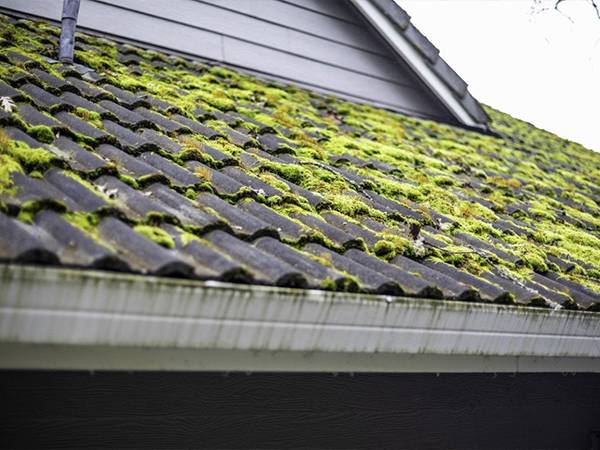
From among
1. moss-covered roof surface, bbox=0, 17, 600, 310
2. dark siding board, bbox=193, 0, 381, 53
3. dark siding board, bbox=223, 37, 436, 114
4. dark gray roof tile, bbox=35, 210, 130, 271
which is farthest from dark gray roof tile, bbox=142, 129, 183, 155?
dark siding board, bbox=193, 0, 381, 53

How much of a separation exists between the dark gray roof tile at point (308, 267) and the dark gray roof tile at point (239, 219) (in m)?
Answer: 0.04

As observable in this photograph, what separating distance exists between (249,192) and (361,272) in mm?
770

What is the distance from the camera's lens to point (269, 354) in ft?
7.47

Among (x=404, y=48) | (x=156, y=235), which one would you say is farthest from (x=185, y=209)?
(x=404, y=48)

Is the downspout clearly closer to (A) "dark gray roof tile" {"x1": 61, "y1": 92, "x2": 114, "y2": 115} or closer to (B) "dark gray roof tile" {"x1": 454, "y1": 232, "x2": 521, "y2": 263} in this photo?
(A) "dark gray roof tile" {"x1": 61, "y1": 92, "x2": 114, "y2": 115}

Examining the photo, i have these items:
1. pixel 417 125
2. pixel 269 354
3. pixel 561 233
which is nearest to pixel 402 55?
pixel 417 125

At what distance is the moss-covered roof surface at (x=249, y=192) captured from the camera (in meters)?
2.15

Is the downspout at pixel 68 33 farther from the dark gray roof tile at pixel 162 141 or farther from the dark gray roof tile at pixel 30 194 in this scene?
the dark gray roof tile at pixel 30 194

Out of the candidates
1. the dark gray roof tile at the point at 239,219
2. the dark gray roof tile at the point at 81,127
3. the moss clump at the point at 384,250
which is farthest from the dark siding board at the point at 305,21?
the moss clump at the point at 384,250

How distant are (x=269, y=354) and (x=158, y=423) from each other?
1.97 feet

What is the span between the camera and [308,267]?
241 centimetres

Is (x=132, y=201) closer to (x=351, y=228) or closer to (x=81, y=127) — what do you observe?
(x=81, y=127)

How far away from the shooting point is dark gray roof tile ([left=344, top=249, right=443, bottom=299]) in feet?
8.40

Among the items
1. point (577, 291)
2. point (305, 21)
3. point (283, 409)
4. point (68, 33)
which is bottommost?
point (283, 409)
